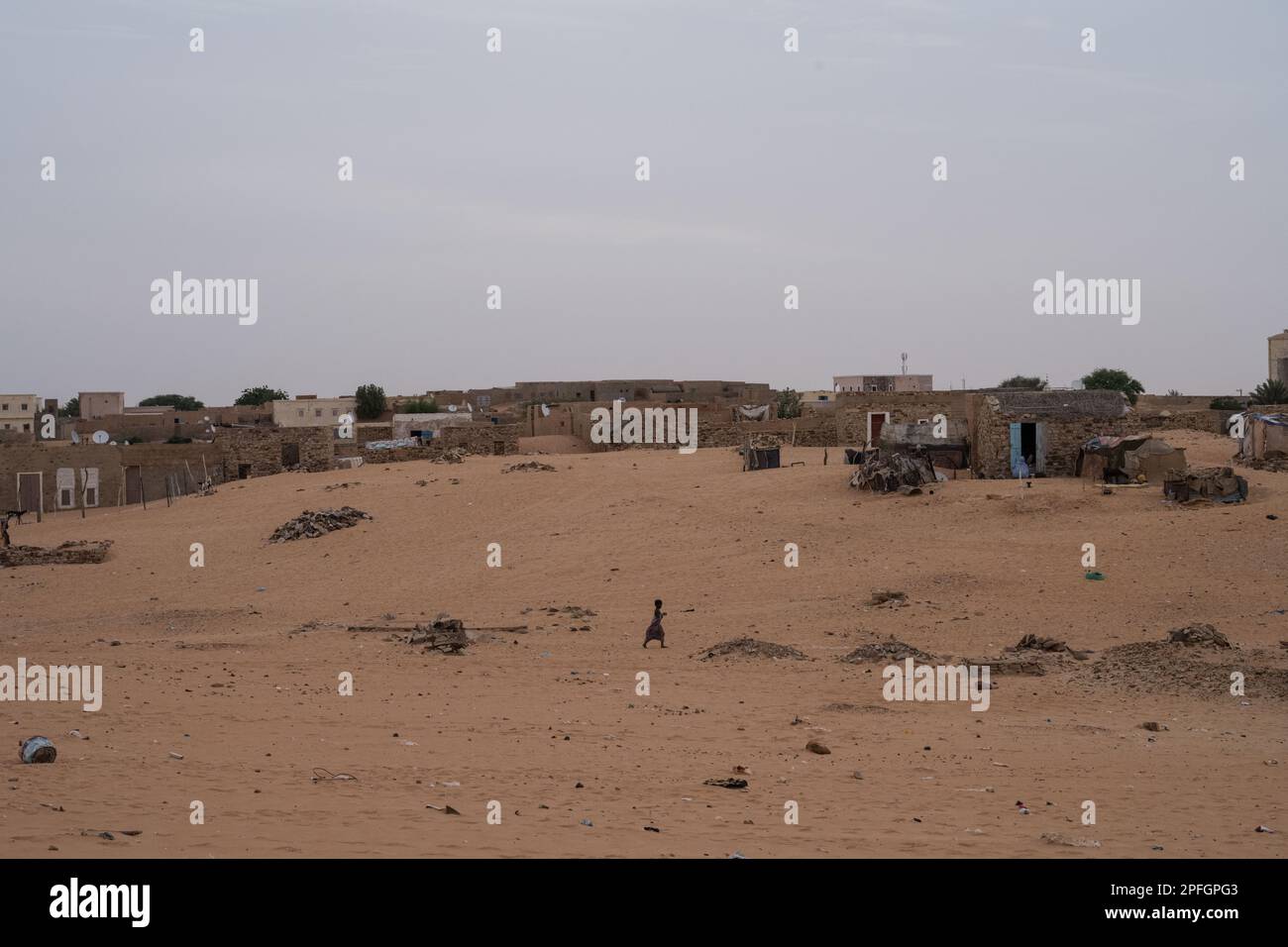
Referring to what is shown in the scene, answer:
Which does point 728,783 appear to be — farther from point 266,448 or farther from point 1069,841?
point 266,448

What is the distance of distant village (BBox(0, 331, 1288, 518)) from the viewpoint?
91.9 ft

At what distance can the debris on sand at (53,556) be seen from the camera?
87.4ft

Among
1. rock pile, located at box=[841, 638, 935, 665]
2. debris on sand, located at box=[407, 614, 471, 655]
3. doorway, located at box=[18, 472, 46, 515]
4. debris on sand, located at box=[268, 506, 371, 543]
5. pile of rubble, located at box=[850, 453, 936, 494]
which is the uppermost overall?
pile of rubble, located at box=[850, 453, 936, 494]

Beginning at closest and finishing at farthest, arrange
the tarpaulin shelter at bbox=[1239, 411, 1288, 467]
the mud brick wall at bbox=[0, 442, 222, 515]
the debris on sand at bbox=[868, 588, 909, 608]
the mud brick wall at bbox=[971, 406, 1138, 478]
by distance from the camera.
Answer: the debris on sand at bbox=[868, 588, 909, 608], the tarpaulin shelter at bbox=[1239, 411, 1288, 467], the mud brick wall at bbox=[971, 406, 1138, 478], the mud brick wall at bbox=[0, 442, 222, 515]

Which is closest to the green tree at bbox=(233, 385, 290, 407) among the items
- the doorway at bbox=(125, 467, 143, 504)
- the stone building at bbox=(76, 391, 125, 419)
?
the stone building at bbox=(76, 391, 125, 419)

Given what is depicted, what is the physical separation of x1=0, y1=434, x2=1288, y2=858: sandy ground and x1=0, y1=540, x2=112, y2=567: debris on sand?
2.20 ft

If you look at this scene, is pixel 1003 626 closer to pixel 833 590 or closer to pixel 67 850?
pixel 833 590

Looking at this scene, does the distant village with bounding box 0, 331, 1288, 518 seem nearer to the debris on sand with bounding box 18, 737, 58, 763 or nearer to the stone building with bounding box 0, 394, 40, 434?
the stone building with bounding box 0, 394, 40, 434

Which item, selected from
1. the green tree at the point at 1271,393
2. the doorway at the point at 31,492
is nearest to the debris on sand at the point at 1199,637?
the doorway at the point at 31,492

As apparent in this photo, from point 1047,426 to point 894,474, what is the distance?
390 cm

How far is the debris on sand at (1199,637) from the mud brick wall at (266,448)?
95.6 ft

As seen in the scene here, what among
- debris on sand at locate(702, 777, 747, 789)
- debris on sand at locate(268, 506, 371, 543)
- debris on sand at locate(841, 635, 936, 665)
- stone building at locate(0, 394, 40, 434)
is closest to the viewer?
debris on sand at locate(702, 777, 747, 789)

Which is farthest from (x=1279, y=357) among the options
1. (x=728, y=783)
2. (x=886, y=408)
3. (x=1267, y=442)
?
(x=728, y=783)
